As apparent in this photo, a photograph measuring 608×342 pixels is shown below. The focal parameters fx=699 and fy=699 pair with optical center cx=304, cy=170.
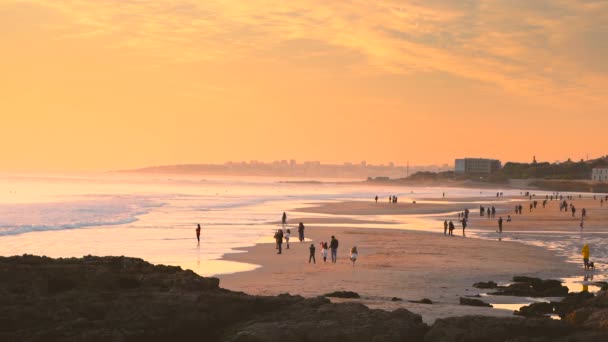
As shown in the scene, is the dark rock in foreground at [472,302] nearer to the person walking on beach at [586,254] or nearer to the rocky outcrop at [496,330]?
the rocky outcrop at [496,330]

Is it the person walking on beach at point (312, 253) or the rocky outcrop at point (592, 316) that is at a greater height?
the rocky outcrop at point (592, 316)

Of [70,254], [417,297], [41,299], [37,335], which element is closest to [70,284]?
[41,299]

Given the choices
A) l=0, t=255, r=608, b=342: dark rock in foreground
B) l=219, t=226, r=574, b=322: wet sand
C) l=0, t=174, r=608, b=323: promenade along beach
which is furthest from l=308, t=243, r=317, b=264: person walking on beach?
l=0, t=255, r=608, b=342: dark rock in foreground

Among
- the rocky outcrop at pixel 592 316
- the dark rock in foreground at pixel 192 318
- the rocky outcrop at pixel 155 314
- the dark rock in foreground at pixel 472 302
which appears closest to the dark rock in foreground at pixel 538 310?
the dark rock in foreground at pixel 472 302

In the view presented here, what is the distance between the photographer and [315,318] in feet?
38.6

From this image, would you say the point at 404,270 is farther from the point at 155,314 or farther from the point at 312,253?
the point at 155,314

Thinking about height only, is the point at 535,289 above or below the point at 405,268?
above

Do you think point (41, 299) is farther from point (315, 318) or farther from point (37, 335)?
point (315, 318)

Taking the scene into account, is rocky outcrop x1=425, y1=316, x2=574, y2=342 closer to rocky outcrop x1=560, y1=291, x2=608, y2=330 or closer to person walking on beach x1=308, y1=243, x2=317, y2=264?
rocky outcrop x1=560, y1=291, x2=608, y2=330

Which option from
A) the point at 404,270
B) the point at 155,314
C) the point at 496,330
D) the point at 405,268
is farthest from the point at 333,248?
the point at 496,330

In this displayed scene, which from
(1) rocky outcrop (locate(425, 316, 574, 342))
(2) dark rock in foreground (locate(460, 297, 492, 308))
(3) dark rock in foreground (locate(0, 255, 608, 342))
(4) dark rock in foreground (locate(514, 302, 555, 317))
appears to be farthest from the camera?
(2) dark rock in foreground (locate(460, 297, 492, 308))

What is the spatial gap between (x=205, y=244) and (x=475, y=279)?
1849 centimetres

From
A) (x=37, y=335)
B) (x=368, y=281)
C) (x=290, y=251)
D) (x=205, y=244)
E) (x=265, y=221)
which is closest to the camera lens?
(x=37, y=335)

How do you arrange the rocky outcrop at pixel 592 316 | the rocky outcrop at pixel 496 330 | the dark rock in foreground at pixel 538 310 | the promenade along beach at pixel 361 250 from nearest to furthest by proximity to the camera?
the rocky outcrop at pixel 496 330
the rocky outcrop at pixel 592 316
the dark rock in foreground at pixel 538 310
the promenade along beach at pixel 361 250
